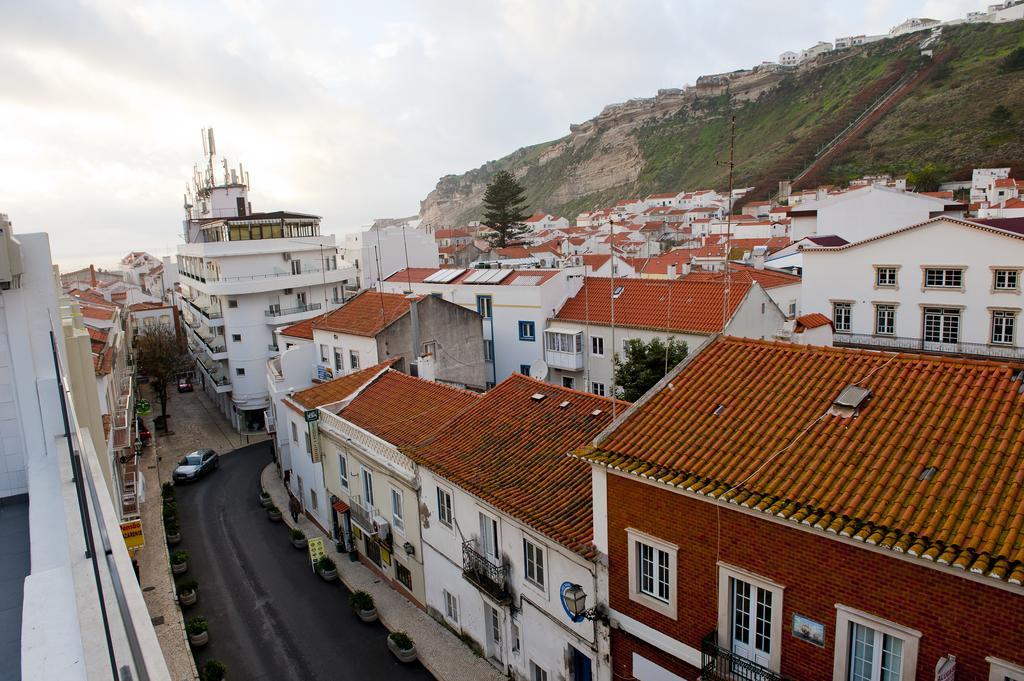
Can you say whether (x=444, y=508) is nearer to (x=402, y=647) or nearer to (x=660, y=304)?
(x=402, y=647)

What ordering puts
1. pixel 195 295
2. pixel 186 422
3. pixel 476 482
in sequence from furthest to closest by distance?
pixel 195 295, pixel 186 422, pixel 476 482

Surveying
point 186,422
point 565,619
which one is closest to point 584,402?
point 565,619

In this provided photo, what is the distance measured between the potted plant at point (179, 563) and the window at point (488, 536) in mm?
14169

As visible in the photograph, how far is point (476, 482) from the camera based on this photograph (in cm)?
1631

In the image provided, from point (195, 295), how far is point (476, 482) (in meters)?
43.3

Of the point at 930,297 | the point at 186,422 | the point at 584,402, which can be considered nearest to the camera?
the point at 584,402

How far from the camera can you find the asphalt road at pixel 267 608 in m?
18.6

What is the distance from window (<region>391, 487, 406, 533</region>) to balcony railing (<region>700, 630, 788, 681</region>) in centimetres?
1171

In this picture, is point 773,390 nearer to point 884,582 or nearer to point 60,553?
point 884,582

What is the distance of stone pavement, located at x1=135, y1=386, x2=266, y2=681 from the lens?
782 inches

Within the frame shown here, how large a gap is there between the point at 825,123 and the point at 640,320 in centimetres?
11836

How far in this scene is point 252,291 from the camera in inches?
1719

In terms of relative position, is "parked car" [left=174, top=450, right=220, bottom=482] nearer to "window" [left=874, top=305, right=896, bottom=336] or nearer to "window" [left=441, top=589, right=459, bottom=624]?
"window" [left=441, top=589, right=459, bottom=624]

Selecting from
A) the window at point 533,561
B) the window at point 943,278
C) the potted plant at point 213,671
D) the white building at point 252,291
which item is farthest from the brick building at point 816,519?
the white building at point 252,291
